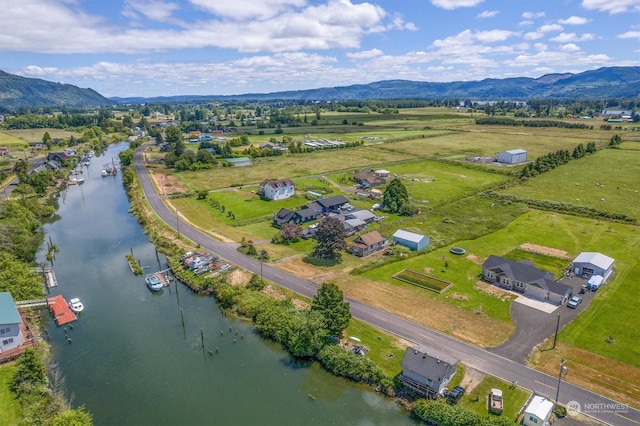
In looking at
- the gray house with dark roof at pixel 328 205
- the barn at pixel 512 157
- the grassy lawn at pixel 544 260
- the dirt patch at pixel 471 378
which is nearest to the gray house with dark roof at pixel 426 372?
the dirt patch at pixel 471 378

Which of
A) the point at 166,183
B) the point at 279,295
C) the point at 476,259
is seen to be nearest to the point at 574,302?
the point at 476,259

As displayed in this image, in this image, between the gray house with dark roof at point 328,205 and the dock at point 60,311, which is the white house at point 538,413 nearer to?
the dock at point 60,311

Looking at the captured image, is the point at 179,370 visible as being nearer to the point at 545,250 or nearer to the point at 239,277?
the point at 239,277

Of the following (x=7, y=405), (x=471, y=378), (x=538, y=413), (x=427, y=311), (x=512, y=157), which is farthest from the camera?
(x=512, y=157)

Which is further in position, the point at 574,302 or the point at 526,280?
the point at 526,280

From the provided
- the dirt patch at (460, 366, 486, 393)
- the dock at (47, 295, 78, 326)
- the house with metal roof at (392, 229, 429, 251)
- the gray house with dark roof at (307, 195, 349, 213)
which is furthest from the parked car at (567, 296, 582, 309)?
the dock at (47, 295, 78, 326)
